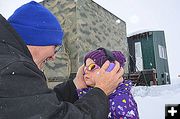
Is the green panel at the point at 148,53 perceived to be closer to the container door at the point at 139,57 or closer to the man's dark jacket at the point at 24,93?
the container door at the point at 139,57

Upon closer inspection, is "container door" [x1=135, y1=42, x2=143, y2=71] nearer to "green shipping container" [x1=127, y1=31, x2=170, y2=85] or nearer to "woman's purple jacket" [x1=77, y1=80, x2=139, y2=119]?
"green shipping container" [x1=127, y1=31, x2=170, y2=85]

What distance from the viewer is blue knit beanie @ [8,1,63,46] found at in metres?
1.25

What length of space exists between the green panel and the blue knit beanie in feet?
49.8

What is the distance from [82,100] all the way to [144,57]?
15633 mm

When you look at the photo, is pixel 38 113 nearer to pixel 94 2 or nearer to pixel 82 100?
pixel 82 100

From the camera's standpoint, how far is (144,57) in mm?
16172

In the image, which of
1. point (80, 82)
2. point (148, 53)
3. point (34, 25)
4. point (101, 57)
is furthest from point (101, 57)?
point (148, 53)

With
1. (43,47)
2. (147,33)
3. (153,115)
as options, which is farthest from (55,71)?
(147,33)

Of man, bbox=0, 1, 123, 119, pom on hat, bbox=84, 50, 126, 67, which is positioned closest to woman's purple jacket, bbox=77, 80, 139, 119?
pom on hat, bbox=84, 50, 126, 67

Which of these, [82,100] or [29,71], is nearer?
[29,71]

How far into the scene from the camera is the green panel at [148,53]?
15872 millimetres

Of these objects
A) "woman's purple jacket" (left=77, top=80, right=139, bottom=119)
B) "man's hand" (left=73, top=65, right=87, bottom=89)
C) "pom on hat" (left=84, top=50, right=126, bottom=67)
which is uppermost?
"pom on hat" (left=84, top=50, right=126, bottom=67)

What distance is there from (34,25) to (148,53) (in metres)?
15.4

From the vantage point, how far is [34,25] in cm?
128
